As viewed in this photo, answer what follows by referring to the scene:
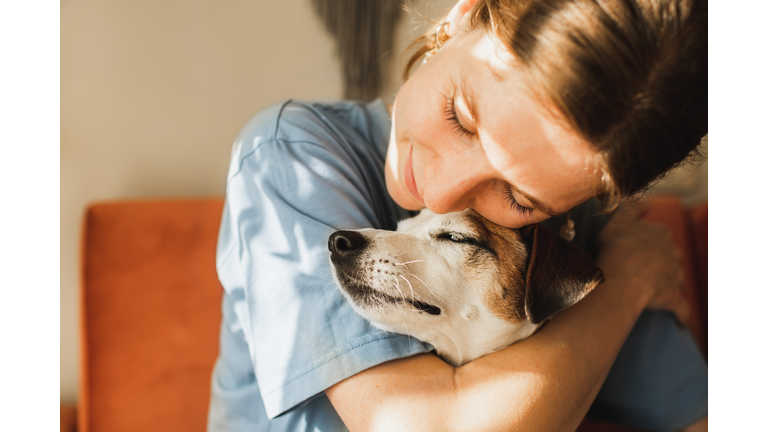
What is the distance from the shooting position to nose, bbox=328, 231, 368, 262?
77cm

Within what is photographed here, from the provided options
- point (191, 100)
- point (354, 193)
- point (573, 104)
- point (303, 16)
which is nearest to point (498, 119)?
point (573, 104)

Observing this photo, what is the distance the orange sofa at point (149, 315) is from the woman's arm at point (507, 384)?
79 cm

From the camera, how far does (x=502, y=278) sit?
2.94ft

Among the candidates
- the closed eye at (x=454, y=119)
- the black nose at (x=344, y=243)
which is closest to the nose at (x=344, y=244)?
the black nose at (x=344, y=243)

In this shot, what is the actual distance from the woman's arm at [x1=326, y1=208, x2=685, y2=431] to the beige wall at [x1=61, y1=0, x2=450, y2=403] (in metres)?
1.25

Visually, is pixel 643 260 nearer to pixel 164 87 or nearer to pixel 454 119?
pixel 454 119

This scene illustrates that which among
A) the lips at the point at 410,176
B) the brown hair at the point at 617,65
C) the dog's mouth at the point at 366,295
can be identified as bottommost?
the dog's mouth at the point at 366,295

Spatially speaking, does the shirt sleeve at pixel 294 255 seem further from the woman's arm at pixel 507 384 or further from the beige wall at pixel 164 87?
the beige wall at pixel 164 87

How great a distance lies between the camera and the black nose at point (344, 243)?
0.77 meters

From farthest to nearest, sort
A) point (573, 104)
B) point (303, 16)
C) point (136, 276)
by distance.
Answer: point (303, 16)
point (136, 276)
point (573, 104)

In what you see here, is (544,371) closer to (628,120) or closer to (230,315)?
(628,120)

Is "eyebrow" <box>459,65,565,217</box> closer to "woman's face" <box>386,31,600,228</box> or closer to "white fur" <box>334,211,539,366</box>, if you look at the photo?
"woman's face" <box>386,31,600,228</box>

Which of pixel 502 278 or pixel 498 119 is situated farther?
pixel 502 278

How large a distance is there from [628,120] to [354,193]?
0.49m
